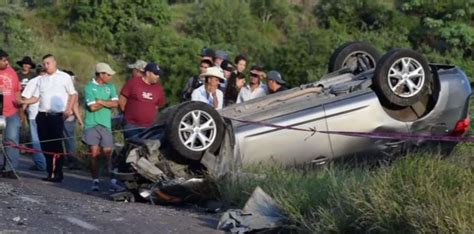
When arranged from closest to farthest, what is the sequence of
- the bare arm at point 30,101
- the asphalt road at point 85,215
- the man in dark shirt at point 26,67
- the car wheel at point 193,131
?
1. the asphalt road at point 85,215
2. the car wheel at point 193,131
3. the bare arm at point 30,101
4. the man in dark shirt at point 26,67

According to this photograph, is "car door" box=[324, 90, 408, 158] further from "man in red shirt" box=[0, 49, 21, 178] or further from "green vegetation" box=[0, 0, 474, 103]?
"green vegetation" box=[0, 0, 474, 103]

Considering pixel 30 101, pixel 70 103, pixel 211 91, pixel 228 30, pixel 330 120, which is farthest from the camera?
pixel 228 30

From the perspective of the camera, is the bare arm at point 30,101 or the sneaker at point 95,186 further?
the bare arm at point 30,101

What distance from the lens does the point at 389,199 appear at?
733 centimetres

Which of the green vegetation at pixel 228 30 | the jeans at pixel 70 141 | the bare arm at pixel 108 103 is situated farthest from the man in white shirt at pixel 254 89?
the green vegetation at pixel 228 30

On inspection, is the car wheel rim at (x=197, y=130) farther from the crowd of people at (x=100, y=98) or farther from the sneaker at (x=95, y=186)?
the sneaker at (x=95, y=186)

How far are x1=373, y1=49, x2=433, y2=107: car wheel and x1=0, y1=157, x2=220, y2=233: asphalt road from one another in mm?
2194

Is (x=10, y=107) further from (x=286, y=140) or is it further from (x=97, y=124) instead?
(x=286, y=140)

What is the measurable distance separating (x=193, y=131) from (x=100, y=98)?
202 cm

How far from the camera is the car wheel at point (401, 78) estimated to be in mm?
10211

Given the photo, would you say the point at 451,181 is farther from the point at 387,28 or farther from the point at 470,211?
the point at 387,28

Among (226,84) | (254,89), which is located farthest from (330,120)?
(226,84)

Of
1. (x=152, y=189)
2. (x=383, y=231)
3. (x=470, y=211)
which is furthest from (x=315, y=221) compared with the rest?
(x=152, y=189)

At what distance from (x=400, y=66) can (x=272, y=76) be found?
86.3 inches
